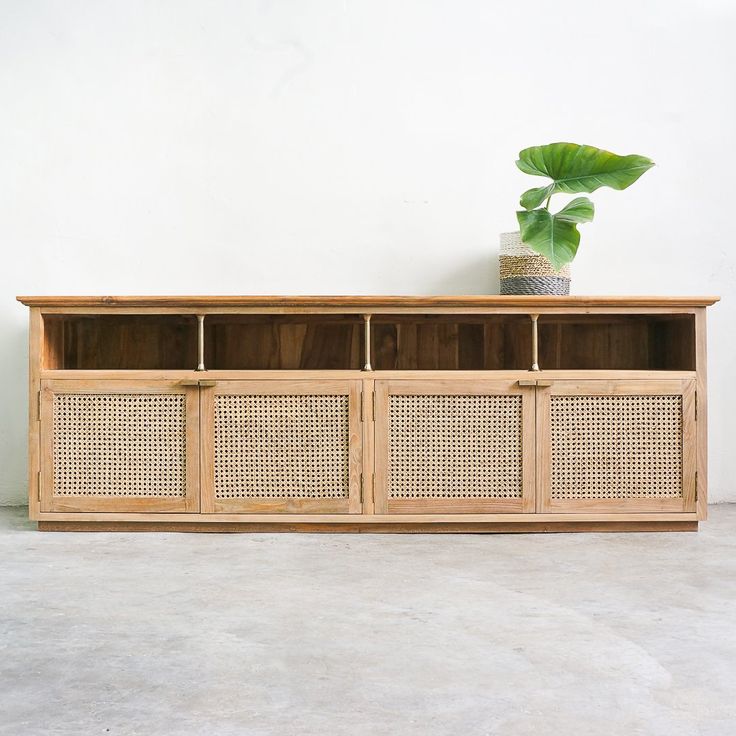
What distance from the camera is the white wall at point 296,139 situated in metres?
3.28

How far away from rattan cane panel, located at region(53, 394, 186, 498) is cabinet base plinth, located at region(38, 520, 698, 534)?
12 centimetres

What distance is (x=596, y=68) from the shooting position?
3.32 meters

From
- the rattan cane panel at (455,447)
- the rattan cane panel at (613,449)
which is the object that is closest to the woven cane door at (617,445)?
the rattan cane panel at (613,449)

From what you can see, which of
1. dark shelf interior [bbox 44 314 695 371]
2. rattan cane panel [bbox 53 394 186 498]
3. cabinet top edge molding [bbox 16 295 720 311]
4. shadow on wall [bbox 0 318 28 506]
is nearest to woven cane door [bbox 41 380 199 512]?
rattan cane panel [bbox 53 394 186 498]

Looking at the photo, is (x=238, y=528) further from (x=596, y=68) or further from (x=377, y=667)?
(x=596, y=68)

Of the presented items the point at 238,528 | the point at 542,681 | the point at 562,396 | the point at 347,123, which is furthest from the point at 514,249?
the point at 542,681

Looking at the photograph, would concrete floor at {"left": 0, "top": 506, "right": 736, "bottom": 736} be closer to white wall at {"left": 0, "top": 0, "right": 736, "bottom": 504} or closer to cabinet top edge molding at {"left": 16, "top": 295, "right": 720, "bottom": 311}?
cabinet top edge molding at {"left": 16, "top": 295, "right": 720, "bottom": 311}

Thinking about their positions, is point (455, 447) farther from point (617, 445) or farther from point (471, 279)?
point (471, 279)

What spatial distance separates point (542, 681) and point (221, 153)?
2.53 meters

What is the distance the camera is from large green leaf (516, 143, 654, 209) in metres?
2.79

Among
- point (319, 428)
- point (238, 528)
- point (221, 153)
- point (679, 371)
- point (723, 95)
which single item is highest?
point (723, 95)

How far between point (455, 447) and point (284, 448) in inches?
23.1

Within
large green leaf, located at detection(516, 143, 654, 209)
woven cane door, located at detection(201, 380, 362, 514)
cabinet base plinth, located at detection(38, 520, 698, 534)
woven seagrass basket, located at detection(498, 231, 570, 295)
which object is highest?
large green leaf, located at detection(516, 143, 654, 209)

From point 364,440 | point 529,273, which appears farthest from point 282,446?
point 529,273
